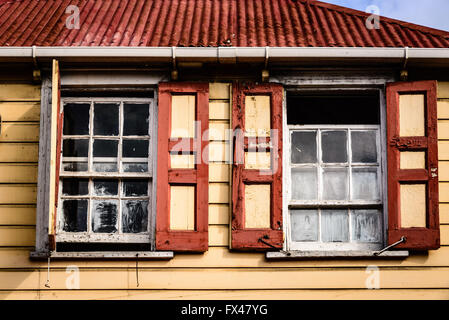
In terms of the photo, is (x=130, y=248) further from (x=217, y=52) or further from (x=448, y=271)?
(x=448, y=271)

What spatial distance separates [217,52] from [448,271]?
295 centimetres

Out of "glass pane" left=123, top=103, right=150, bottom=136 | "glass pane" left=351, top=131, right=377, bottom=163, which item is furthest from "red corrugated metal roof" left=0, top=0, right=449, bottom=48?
"glass pane" left=351, top=131, right=377, bottom=163

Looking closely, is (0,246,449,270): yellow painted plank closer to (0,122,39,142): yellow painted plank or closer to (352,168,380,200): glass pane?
(352,168,380,200): glass pane

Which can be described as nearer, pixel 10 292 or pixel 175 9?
pixel 10 292

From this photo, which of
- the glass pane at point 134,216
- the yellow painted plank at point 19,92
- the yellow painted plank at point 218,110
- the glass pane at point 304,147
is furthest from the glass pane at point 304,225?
the yellow painted plank at point 19,92

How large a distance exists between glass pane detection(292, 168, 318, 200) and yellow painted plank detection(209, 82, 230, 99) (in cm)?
100

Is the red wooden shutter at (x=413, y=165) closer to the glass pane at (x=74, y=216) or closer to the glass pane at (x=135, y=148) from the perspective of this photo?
the glass pane at (x=135, y=148)

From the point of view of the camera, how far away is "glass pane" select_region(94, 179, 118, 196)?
5426 millimetres

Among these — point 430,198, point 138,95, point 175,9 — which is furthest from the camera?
point 175,9

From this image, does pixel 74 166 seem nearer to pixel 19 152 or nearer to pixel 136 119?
pixel 19 152

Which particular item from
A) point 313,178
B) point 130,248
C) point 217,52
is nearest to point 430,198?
point 313,178

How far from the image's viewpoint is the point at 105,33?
19.2 ft

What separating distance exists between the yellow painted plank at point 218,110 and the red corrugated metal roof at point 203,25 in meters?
0.60

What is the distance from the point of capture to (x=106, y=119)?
5.56 m
